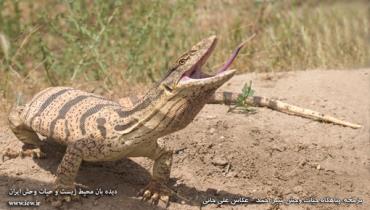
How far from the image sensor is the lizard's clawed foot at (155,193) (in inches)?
199

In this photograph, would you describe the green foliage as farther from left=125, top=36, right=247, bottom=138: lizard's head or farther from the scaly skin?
left=125, top=36, right=247, bottom=138: lizard's head

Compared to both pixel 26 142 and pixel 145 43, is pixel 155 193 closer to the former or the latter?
pixel 26 142

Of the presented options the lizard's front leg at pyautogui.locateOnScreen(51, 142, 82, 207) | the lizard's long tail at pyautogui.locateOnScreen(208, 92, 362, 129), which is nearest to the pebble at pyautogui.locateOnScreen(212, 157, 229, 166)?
the lizard's long tail at pyautogui.locateOnScreen(208, 92, 362, 129)

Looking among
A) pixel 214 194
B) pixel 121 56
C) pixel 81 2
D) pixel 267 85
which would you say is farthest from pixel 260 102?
pixel 81 2

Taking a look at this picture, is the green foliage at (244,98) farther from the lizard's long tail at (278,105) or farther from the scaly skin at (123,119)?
the scaly skin at (123,119)

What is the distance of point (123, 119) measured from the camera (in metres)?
4.69

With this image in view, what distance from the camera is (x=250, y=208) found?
17.3ft

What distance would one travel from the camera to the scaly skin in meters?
4.17

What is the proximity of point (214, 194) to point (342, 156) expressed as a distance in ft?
5.02

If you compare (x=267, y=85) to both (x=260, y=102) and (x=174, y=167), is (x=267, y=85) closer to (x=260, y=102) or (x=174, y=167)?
(x=260, y=102)

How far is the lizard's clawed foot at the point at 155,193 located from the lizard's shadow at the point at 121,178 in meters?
0.09

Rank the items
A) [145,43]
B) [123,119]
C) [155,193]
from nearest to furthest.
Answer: [123,119] < [155,193] < [145,43]

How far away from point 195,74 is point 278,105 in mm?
2635

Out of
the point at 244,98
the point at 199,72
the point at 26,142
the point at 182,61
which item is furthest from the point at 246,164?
the point at 26,142
